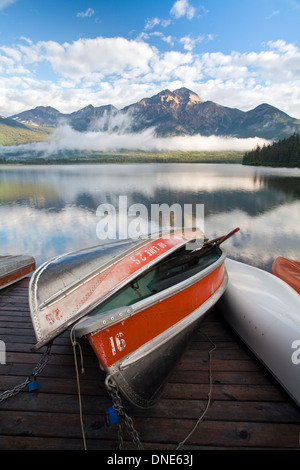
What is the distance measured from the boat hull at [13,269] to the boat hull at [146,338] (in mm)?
3723

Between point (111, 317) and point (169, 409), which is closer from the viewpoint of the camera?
point (111, 317)

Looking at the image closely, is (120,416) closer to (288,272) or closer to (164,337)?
(164,337)

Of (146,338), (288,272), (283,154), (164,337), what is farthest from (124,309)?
(283,154)

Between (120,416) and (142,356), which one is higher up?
(142,356)

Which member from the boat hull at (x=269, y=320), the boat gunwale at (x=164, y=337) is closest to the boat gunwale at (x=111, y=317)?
the boat gunwale at (x=164, y=337)

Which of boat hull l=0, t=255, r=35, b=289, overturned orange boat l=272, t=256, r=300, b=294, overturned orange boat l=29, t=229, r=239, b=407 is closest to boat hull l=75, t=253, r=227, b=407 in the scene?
overturned orange boat l=29, t=229, r=239, b=407

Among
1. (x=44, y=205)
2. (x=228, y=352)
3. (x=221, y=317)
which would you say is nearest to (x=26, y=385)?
(x=228, y=352)

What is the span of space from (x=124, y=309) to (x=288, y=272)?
5.26 m

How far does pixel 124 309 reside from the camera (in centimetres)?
234

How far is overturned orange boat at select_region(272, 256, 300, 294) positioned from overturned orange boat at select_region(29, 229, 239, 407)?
8.96 feet

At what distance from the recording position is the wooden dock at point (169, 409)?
7.36ft

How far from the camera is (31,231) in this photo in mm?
13539

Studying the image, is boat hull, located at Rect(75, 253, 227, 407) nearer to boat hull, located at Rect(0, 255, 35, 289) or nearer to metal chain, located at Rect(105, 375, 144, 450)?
metal chain, located at Rect(105, 375, 144, 450)
